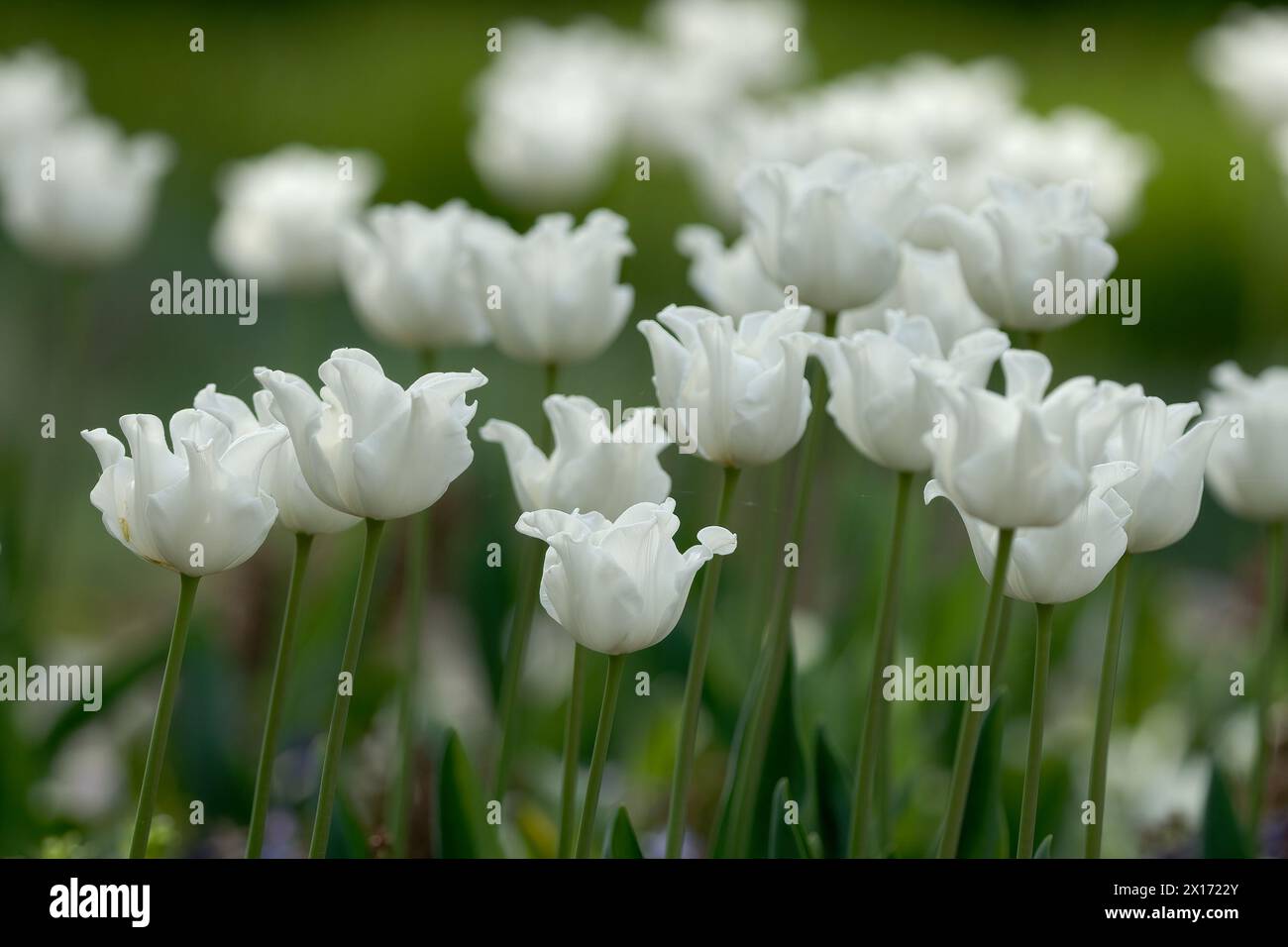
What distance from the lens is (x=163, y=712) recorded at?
894 mm

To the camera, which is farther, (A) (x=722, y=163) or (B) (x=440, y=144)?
(B) (x=440, y=144)

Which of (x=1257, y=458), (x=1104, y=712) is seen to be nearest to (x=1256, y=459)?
(x=1257, y=458)

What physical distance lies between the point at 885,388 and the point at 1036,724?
233 millimetres

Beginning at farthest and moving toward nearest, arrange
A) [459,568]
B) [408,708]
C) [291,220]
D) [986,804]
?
[459,568], [291,220], [408,708], [986,804]

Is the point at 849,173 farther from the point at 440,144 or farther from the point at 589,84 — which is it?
the point at 440,144

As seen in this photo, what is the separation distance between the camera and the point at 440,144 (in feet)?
15.6

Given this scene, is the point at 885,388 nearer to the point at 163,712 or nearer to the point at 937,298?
the point at 937,298

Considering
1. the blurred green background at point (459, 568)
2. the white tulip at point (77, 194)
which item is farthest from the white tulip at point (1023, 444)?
the white tulip at point (77, 194)

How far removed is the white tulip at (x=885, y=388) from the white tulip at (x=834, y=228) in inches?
3.8

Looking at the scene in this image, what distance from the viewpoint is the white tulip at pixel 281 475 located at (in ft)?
3.09

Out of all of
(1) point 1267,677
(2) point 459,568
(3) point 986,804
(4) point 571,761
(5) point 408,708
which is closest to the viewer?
(4) point 571,761

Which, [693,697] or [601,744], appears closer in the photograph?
[601,744]
